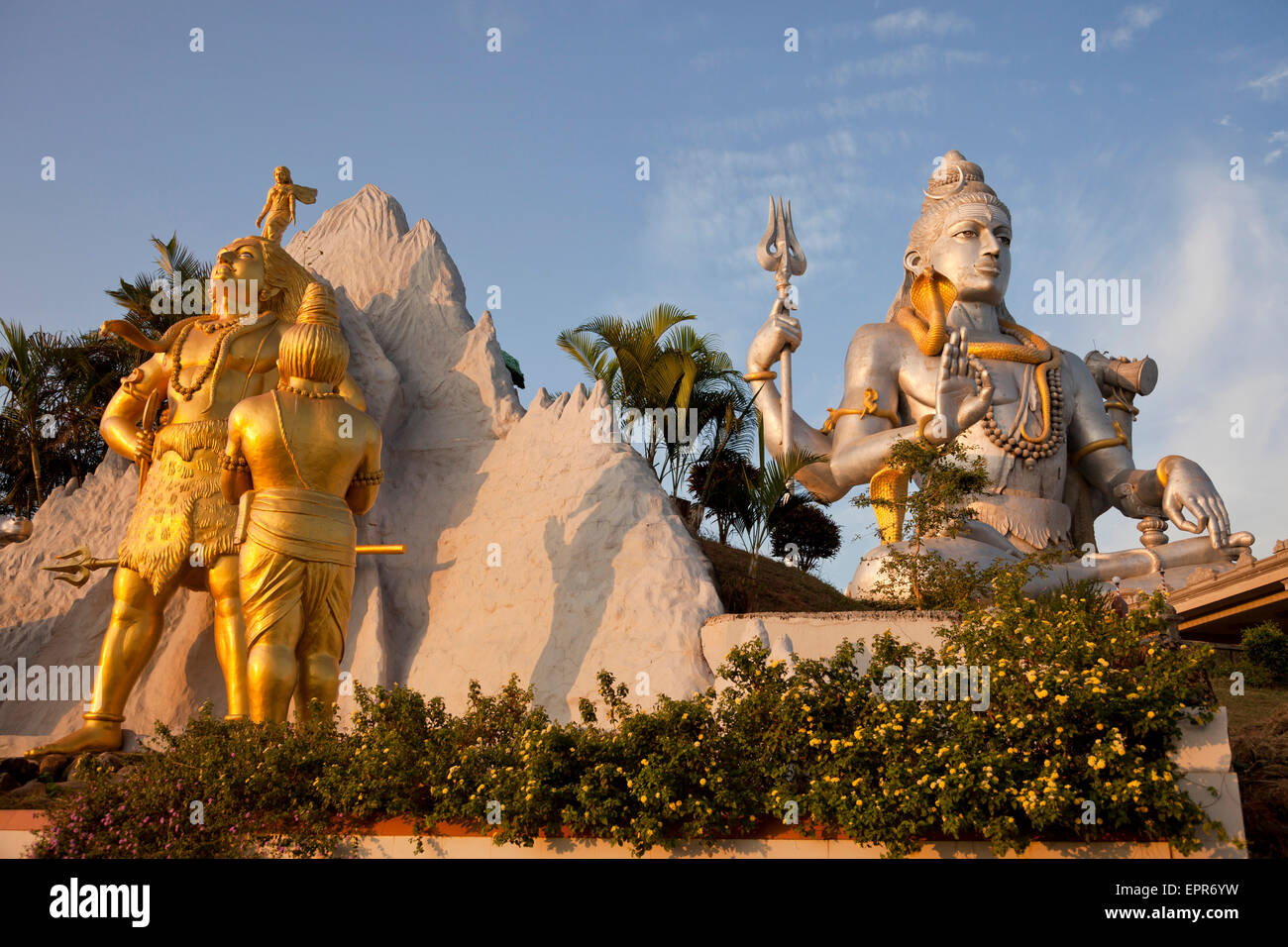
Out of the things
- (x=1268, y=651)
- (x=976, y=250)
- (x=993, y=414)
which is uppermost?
(x=976, y=250)

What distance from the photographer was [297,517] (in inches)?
271

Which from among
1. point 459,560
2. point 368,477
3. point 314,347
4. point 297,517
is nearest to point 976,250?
point 459,560

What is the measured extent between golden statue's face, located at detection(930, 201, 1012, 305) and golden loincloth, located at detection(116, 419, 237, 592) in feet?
25.9

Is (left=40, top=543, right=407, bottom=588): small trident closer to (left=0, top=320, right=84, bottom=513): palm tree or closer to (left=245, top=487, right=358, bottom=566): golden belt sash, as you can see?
(left=245, top=487, right=358, bottom=566): golden belt sash

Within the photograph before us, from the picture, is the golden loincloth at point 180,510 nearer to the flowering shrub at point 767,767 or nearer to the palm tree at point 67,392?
the flowering shrub at point 767,767

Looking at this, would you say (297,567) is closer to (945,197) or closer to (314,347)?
(314,347)

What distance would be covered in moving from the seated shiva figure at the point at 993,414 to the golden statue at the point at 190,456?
4.65 meters

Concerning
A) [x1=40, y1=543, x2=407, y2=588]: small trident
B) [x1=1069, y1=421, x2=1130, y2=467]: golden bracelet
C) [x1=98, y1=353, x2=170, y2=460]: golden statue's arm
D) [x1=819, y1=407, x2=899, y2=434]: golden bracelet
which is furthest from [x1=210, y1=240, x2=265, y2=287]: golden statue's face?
[x1=1069, y1=421, x2=1130, y2=467]: golden bracelet

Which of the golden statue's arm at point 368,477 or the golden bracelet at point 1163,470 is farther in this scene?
the golden bracelet at point 1163,470

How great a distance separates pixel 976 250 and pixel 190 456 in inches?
328

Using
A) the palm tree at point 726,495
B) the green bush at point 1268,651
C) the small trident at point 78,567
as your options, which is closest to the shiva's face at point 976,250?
the palm tree at point 726,495

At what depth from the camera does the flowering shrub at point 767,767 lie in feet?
15.1
